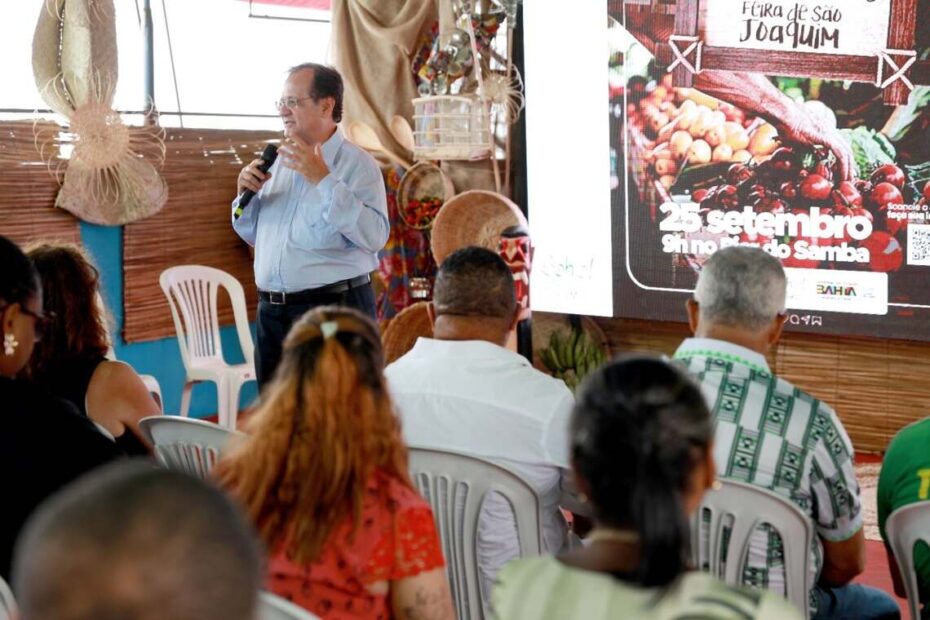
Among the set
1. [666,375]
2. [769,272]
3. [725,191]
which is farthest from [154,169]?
[666,375]

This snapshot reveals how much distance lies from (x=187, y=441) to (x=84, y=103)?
3.04 m

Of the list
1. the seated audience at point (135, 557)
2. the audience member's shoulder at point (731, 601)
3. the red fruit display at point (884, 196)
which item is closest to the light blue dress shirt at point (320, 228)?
the red fruit display at point (884, 196)

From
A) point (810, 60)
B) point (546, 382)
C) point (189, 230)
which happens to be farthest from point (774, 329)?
point (189, 230)

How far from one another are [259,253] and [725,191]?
7.43ft

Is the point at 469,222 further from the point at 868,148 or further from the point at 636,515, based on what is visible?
the point at 636,515

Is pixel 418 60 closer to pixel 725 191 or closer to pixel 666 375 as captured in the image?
pixel 725 191

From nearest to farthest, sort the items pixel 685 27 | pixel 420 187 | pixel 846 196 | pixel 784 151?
pixel 846 196 < pixel 784 151 < pixel 685 27 < pixel 420 187

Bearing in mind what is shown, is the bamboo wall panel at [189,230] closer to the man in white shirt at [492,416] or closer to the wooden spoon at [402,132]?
the wooden spoon at [402,132]

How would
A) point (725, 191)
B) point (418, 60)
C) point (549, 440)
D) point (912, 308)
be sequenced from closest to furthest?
point (549, 440) < point (912, 308) < point (725, 191) < point (418, 60)

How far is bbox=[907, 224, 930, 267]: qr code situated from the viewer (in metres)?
4.87

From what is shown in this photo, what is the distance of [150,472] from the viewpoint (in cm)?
88

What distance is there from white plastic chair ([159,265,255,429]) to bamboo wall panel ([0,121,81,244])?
0.58 m

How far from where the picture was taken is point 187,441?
2564 millimetres

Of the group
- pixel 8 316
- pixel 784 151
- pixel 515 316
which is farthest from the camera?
pixel 784 151
